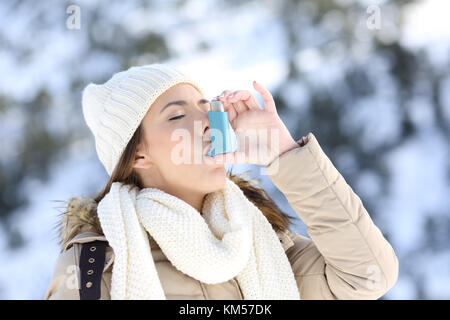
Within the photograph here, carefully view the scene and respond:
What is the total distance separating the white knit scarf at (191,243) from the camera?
3.74 feet

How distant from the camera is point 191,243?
1.20 meters

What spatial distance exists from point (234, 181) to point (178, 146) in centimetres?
28

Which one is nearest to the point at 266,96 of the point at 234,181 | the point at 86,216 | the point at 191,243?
the point at 234,181

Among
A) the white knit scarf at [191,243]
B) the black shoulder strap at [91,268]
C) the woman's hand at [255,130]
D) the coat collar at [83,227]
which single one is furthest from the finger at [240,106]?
the black shoulder strap at [91,268]

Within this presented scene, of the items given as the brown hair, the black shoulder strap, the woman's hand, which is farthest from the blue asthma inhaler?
the black shoulder strap

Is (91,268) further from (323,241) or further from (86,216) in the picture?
(323,241)

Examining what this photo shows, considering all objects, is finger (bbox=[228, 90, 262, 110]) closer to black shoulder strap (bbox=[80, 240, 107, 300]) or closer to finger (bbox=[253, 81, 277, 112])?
finger (bbox=[253, 81, 277, 112])

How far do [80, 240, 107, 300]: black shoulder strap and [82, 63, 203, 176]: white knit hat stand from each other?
0.28 m

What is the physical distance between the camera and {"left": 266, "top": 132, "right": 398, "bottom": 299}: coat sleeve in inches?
46.8

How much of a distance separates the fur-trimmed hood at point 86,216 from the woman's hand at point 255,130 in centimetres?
24

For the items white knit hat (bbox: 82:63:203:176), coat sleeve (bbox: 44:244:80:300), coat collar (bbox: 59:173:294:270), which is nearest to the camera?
coat sleeve (bbox: 44:244:80:300)

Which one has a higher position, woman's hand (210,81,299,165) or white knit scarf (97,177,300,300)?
woman's hand (210,81,299,165)

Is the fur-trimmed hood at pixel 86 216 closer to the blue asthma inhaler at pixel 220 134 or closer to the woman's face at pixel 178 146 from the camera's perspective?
the woman's face at pixel 178 146
